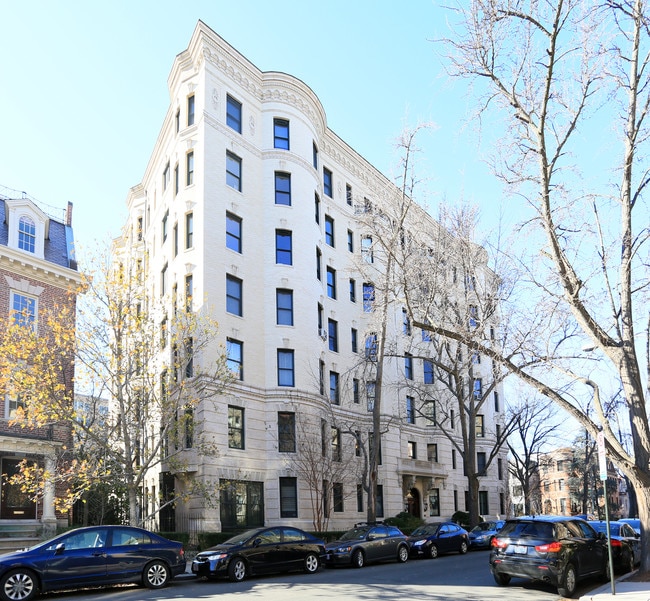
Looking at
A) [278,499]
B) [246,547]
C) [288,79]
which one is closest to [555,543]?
[246,547]

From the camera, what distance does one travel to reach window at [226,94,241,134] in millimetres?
32875

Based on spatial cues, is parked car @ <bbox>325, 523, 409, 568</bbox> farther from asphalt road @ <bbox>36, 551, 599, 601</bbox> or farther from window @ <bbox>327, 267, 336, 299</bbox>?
window @ <bbox>327, 267, 336, 299</bbox>

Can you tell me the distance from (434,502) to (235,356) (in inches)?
866

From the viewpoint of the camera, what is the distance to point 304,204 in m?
34.7

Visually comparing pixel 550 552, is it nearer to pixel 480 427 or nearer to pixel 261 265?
pixel 261 265

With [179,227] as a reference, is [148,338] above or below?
below

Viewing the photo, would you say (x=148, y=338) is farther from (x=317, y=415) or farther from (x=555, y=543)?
(x=555, y=543)

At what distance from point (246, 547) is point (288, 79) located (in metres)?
24.6

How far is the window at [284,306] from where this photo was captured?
32716 mm

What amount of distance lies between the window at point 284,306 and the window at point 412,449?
52.1 feet

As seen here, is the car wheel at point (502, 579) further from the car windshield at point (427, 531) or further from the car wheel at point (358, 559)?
the car windshield at point (427, 531)

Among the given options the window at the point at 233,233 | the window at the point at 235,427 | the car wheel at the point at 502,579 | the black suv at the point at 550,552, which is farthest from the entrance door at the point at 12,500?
the black suv at the point at 550,552

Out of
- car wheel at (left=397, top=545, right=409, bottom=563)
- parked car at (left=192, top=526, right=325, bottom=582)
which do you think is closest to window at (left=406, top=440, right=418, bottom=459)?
car wheel at (left=397, top=545, right=409, bottom=563)

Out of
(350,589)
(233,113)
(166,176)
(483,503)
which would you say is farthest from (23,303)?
(483,503)
